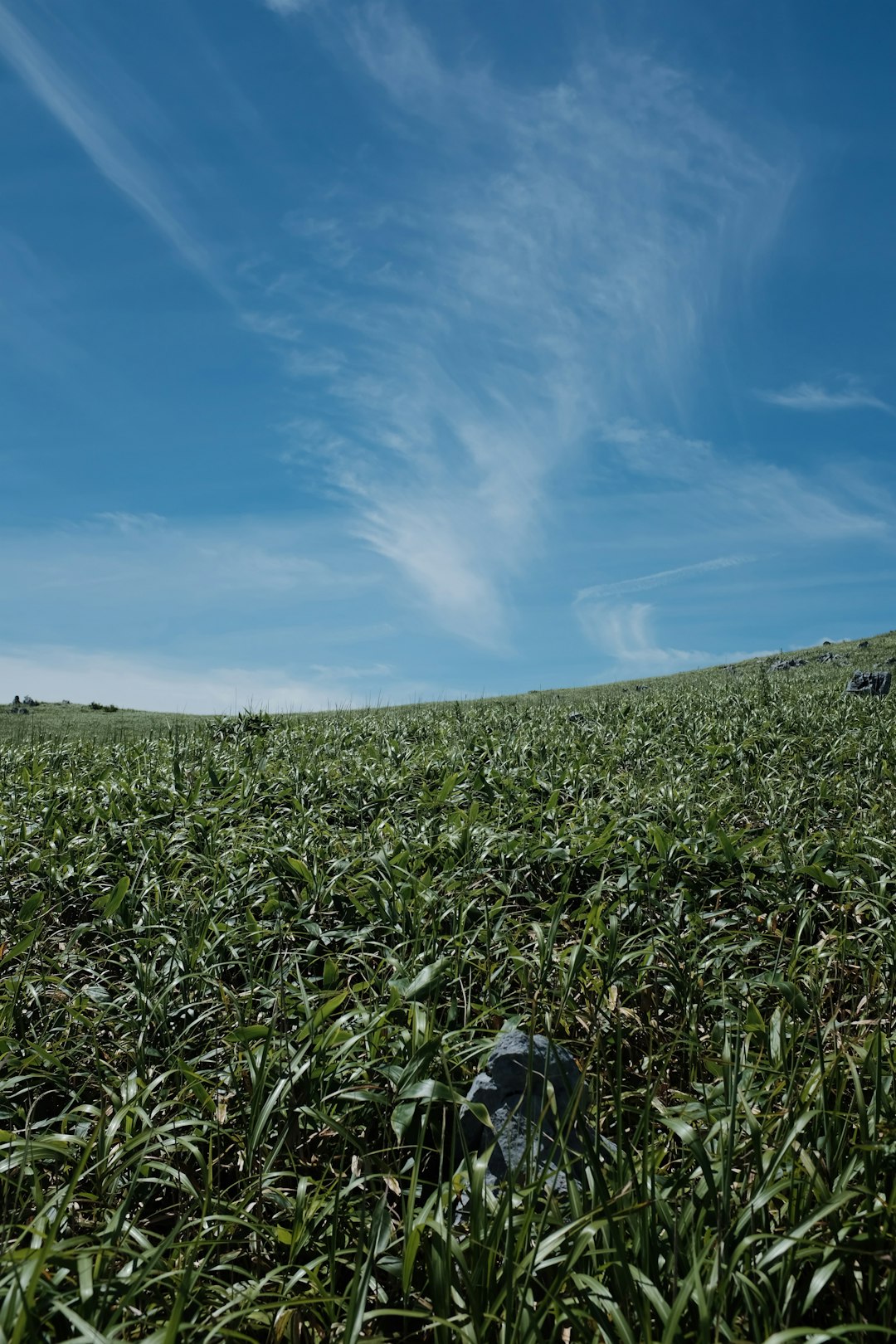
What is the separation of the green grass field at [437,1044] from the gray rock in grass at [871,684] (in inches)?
284

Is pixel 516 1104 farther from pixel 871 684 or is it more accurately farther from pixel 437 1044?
pixel 871 684

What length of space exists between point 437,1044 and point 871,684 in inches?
555

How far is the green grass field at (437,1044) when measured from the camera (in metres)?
Result: 2.07

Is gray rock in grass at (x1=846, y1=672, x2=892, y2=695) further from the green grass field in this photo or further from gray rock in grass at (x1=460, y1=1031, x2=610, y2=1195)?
gray rock in grass at (x1=460, y1=1031, x2=610, y2=1195)

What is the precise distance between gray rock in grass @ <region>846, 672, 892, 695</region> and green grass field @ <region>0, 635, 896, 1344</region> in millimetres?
7207

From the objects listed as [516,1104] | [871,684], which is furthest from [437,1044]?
[871,684]

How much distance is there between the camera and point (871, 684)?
14500 millimetres

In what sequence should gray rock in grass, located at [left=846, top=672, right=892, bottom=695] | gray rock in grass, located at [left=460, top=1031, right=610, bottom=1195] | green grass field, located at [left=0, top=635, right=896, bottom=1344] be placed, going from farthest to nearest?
1. gray rock in grass, located at [left=846, top=672, right=892, bottom=695]
2. gray rock in grass, located at [left=460, top=1031, right=610, bottom=1195]
3. green grass field, located at [left=0, top=635, right=896, bottom=1344]

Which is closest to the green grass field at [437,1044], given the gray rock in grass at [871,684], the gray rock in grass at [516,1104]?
the gray rock in grass at [516,1104]

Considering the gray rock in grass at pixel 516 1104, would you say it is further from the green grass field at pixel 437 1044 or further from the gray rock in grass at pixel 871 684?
the gray rock in grass at pixel 871 684

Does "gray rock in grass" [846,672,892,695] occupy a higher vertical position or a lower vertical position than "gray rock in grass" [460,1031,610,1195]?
higher

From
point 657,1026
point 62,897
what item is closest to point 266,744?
point 62,897

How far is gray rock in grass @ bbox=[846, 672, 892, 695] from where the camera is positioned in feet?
46.8

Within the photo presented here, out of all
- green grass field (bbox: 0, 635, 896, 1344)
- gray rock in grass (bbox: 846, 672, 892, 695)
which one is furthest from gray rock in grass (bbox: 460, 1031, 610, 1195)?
gray rock in grass (bbox: 846, 672, 892, 695)
